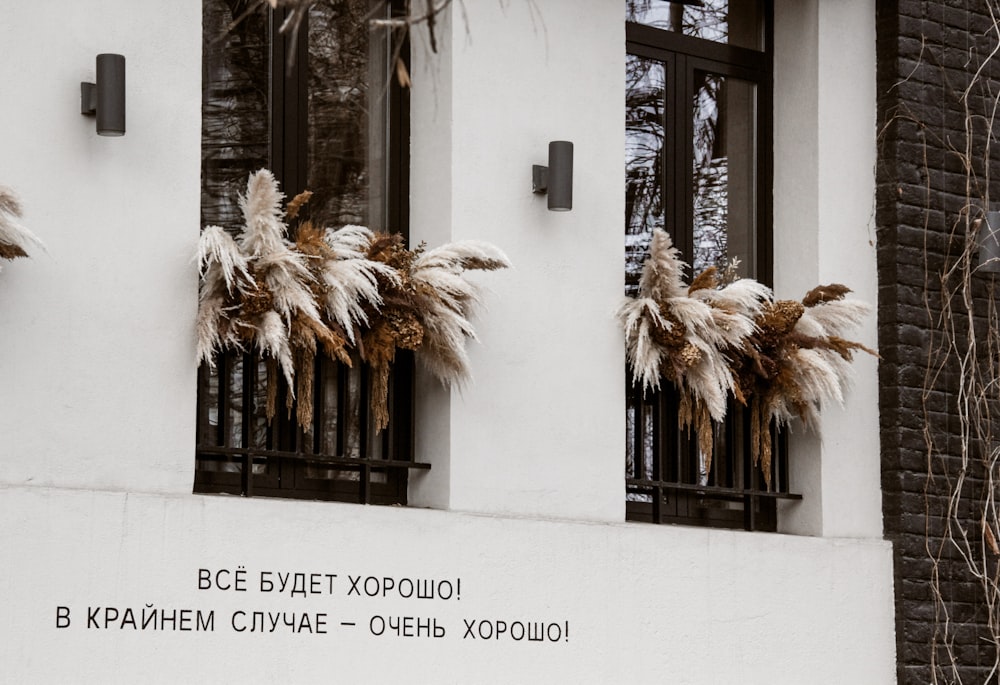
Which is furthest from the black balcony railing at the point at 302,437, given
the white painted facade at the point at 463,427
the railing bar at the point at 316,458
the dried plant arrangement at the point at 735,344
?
the dried plant arrangement at the point at 735,344

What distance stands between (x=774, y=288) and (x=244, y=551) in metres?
3.01

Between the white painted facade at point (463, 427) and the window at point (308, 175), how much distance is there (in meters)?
0.16

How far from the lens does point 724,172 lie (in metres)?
7.77

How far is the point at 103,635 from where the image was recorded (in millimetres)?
5508

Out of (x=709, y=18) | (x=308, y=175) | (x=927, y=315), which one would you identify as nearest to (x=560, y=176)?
(x=308, y=175)

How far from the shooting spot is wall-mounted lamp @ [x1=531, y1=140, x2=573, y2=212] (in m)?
6.65

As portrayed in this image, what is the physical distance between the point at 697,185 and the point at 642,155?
328 millimetres

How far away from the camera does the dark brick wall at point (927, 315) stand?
24.5 ft

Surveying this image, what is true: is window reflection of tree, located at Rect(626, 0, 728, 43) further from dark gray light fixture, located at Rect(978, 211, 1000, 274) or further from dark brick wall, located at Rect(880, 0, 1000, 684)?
dark gray light fixture, located at Rect(978, 211, 1000, 274)

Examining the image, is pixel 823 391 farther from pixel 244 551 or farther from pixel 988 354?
pixel 244 551

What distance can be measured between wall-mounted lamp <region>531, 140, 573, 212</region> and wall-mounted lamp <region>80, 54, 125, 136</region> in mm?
1797

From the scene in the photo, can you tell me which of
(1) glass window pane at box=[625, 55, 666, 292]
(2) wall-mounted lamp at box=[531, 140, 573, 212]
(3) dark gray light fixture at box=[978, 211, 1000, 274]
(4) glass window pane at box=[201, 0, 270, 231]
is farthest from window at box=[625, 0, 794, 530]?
(4) glass window pane at box=[201, 0, 270, 231]

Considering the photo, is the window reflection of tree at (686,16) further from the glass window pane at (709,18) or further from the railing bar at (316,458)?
the railing bar at (316,458)

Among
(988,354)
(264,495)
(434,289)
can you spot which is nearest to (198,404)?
(264,495)
